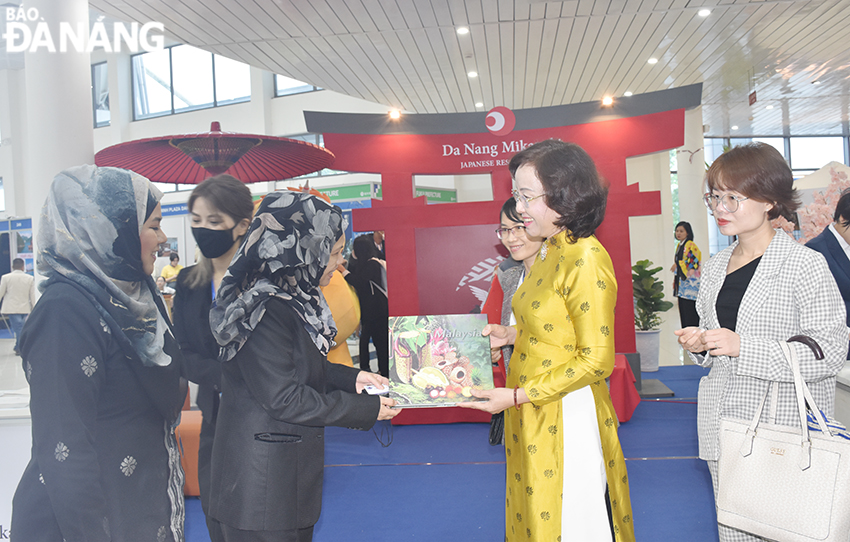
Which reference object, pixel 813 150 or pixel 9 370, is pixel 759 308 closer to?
pixel 9 370

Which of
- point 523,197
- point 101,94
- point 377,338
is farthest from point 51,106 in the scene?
point 101,94

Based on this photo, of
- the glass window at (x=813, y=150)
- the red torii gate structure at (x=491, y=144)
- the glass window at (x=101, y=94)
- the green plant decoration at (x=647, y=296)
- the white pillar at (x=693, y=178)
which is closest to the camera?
the red torii gate structure at (x=491, y=144)

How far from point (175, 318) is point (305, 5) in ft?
13.3

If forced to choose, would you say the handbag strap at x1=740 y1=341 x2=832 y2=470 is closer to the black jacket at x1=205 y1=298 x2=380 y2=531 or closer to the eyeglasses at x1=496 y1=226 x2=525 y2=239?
the black jacket at x1=205 y1=298 x2=380 y2=531

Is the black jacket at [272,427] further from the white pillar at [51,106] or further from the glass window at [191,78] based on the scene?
the glass window at [191,78]

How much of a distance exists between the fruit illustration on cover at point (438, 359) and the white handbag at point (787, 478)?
73 cm

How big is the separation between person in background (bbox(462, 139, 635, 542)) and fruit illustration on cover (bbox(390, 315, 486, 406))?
0.11 meters

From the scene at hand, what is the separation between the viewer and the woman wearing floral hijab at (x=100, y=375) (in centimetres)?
136

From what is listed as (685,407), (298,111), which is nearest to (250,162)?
(685,407)

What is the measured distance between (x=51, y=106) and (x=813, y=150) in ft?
69.5

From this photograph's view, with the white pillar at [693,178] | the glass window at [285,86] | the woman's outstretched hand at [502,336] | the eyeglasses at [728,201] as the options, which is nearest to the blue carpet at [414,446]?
the woman's outstretched hand at [502,336]

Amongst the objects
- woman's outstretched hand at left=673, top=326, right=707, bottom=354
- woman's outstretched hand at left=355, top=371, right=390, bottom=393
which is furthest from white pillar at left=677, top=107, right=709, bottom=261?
woman's outstretched hand at left=355, top=371, right=390, bottom=393

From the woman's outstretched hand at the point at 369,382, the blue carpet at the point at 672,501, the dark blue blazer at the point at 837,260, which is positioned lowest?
the blue carpet at the point at 672,501

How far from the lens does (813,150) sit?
17.8 metres
